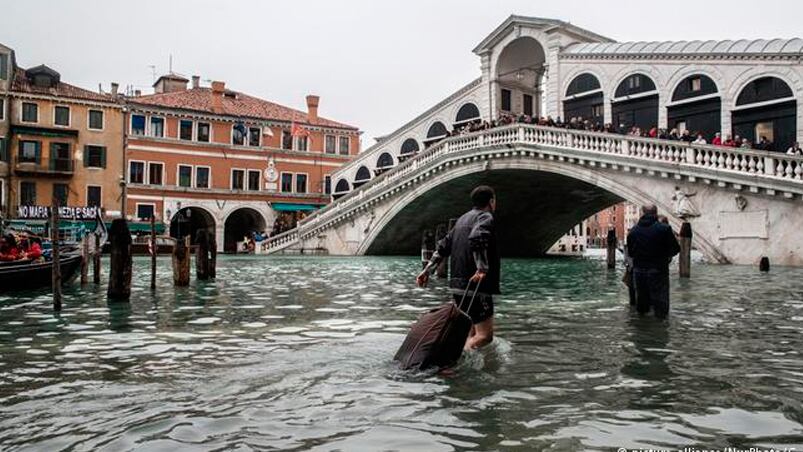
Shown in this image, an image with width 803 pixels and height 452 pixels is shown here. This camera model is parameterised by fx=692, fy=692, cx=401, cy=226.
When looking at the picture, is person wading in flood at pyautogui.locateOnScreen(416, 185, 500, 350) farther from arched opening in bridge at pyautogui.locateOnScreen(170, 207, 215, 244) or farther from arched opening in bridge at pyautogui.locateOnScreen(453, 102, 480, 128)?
arched opening in bridge at pyautogui.locateOnScreen(170, 207, 215, 244)

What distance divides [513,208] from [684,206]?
1321cm

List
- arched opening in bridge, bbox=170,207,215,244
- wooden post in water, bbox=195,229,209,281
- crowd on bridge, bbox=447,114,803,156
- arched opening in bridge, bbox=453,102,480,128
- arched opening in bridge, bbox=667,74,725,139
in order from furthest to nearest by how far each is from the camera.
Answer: arched opening in bridge, bbox=170,207,215,244, arched opening in bridge, bbox=453,102,480,128, arched opening in bridge, bbox=667,74,725,139, crowd on bridge, bbox=447,114,803,156, wooden post in water, bbox=195,229,209,281

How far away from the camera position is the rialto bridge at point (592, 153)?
19000 mm

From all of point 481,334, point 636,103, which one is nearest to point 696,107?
point 636,103

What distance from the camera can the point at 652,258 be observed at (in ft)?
→ 26.6

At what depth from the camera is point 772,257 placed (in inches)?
744

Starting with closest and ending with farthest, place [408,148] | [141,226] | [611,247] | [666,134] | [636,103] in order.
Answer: [611,247]
[666,134]
[636,103]
[141,226]
[408,148]

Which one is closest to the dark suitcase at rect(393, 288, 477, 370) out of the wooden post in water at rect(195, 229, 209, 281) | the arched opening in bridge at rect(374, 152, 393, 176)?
the wooden post in water at rect(195, 229, 209, 281)

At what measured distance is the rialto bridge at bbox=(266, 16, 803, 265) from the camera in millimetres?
19000

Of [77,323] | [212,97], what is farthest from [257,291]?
[212,97]

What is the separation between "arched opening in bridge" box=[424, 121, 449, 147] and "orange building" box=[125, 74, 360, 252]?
891 cm

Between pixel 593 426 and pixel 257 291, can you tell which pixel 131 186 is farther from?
pixel 593 426

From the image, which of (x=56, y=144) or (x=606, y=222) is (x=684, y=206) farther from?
(x=606, y=222)

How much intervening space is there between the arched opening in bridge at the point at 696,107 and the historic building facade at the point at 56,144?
28155mm
